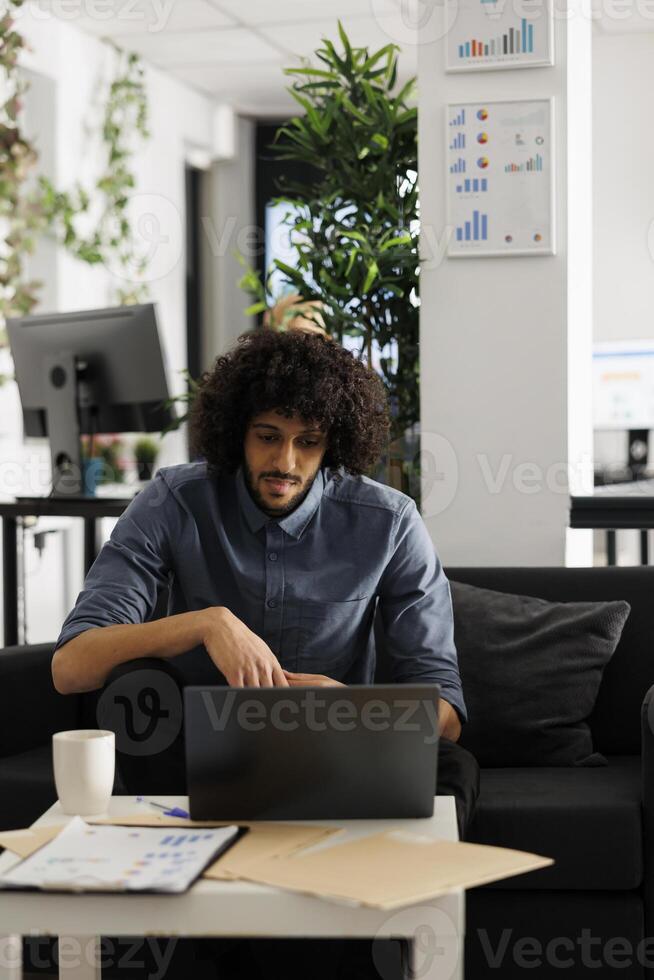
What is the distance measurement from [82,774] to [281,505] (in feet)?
2.17

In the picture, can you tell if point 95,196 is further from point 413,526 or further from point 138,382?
point 413,526

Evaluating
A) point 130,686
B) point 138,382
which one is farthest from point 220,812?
point 138,382

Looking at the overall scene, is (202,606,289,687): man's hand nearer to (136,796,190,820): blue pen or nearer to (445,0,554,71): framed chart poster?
(136,796,190,820): blue pen

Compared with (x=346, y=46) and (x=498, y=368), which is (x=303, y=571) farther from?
(x=346, y=46)

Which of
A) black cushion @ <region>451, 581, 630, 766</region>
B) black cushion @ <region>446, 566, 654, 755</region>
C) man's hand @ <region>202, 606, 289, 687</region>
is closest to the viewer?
man's hand @ <region>202, 606, 289, 687</region>

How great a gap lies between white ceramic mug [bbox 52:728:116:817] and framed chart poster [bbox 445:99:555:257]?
172cm

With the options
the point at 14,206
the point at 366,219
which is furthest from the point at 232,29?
the point at 366,219

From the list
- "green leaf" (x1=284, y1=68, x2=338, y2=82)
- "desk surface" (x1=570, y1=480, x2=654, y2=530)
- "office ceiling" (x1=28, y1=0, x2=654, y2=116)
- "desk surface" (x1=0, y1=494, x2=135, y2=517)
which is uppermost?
"office ceiling" (x1=28, y1=0, x2=654, y2=116)

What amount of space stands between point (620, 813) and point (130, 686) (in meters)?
0.84

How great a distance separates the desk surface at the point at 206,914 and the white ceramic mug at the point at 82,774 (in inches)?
10.4

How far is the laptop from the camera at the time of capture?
1402mm

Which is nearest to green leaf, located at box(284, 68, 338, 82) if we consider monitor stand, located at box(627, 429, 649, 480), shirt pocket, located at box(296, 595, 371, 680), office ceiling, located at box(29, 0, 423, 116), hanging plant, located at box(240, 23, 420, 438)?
hanging plant, located at box(240, 23, 420, 438)

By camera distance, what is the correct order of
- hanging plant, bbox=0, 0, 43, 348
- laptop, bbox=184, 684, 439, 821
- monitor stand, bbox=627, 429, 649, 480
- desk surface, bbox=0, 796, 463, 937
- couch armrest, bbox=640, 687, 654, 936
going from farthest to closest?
monitor stand, bbox=627, 429, 649, 480 → hanging plant, bbox=0, 0, 43, 348 → couch armrest, bbox=640, 687, 654, 936 → laptop, bbox=184, 684, 439, 821 → desk surface, bbox=0, 796, 463, 937

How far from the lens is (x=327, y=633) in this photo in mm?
2055
